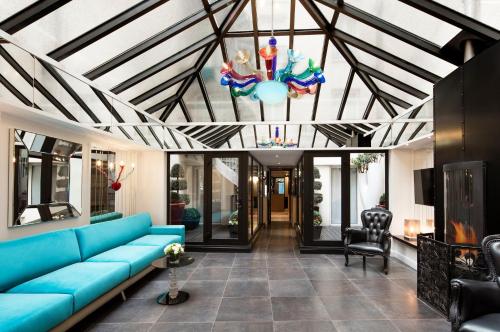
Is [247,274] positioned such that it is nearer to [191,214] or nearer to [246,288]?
[246,288]

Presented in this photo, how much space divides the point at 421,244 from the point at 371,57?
282 centimetres

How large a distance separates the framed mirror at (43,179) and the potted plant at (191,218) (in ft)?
9.55

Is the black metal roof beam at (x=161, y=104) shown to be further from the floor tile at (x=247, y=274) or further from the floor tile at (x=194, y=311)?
the floor tile at (x=194, y=311)

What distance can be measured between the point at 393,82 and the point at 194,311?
4484mm

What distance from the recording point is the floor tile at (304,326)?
318cm

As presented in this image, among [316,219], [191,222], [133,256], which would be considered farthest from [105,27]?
[316,219]

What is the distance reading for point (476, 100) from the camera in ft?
10.2

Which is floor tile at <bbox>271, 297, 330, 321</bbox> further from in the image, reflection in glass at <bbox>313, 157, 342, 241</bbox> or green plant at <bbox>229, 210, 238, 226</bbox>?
green plant at <bbox>229, 210, 238, 226</bbox>

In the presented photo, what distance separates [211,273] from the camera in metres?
5.20

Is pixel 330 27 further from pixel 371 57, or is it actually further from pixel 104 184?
pixel 104 184

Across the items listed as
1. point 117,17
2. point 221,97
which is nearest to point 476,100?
point 117,17

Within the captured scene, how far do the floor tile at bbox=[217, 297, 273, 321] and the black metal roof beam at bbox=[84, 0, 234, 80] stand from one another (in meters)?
3.44

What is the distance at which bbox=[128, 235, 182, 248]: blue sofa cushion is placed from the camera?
5277 millimetres

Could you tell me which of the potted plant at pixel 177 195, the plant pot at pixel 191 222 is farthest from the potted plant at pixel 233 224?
the potted plant at pixel 177 195
